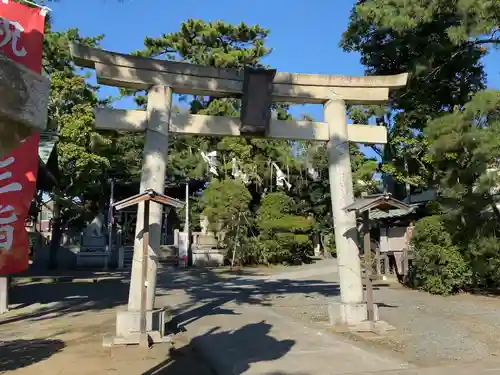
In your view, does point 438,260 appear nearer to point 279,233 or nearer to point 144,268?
point 144,268

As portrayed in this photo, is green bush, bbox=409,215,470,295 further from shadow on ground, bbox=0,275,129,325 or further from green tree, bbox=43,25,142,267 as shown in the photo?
green tree, bbox=43,25,142,267

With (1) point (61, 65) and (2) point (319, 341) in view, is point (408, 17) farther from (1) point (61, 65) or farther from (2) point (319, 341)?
(1) point (61, 65)

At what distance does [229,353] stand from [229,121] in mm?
4274

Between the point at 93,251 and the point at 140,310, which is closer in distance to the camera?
the point at 140,310

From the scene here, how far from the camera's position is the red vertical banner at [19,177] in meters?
8.77

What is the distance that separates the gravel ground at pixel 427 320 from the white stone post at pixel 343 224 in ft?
2.02

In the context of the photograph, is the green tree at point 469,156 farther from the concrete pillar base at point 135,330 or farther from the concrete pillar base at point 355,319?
the concrete pillar base at point 135,330

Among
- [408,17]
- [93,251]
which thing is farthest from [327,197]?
[408,17]

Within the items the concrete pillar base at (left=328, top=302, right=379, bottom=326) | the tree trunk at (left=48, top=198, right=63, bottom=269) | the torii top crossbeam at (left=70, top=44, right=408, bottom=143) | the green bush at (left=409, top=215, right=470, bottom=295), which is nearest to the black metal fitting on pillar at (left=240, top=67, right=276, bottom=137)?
the torii top crossbeam at (left=70, top=44, right=408, bottom=143)

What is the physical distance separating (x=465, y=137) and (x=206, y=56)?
20038 millimetres

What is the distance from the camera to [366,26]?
1441cm

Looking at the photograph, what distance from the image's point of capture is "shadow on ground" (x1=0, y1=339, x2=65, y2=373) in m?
6.23

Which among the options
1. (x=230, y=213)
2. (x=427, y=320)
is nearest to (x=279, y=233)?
(x=230, y=213)

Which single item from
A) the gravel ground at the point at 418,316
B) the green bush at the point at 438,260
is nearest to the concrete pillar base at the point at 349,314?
the gravel ground at the point at 418,316
